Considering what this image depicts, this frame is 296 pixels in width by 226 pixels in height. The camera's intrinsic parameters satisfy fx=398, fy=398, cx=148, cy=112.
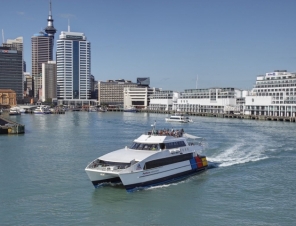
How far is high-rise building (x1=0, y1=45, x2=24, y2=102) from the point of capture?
517 feet

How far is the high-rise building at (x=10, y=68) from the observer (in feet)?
517

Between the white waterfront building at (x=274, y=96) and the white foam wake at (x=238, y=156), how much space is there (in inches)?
2224

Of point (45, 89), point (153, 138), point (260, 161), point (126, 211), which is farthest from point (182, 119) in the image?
point (45, 89)

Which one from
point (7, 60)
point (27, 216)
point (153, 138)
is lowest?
point (27, 216)

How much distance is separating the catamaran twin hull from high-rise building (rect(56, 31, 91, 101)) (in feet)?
498

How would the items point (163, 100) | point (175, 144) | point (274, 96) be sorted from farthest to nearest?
point (163, 100)
point (274, 96)
point (175, 144)

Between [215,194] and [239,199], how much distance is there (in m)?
1.39

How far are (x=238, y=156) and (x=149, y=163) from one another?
41.0 ft

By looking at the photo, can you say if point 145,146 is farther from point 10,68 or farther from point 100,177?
point 10,68

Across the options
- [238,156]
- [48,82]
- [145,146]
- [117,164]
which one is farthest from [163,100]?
[117,164]

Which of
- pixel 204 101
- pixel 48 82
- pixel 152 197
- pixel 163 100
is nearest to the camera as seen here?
pixel 152 197

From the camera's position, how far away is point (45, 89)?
191750 mm

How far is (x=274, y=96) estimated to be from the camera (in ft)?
301

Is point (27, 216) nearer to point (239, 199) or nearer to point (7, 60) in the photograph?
point (239, 199)
